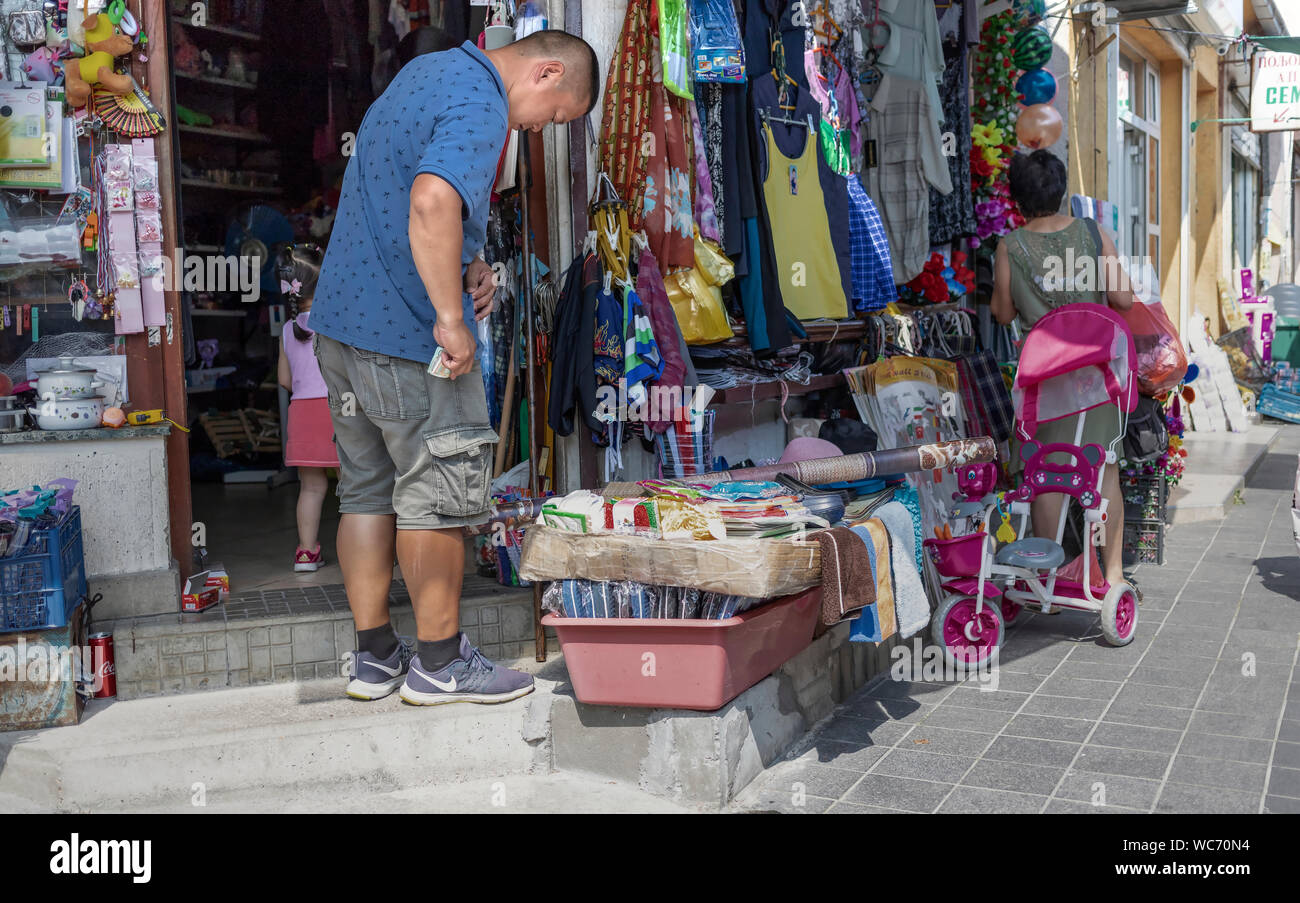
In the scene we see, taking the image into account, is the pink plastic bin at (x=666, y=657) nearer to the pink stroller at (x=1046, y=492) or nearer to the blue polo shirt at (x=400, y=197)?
the blue polo shirt at (x=400, y=197)

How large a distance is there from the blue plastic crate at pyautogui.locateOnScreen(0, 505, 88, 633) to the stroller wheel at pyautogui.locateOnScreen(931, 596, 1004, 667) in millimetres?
3230

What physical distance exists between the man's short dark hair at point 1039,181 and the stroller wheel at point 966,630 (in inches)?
79.1

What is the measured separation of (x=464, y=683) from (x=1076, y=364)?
115 inches

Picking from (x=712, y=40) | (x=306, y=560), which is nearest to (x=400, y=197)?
(x=306, y=560)

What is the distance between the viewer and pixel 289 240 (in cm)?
855

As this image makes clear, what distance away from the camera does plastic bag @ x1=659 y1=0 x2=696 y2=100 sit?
5.05m

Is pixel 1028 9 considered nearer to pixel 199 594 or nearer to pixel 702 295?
pixel 702 295

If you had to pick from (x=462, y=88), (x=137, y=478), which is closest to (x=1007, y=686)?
(x=462, y=88)

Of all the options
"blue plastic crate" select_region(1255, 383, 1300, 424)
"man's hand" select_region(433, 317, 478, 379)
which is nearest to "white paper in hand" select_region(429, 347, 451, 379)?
"man's hand" select_region(433, 317, 478, 379)

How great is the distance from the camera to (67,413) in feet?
13.7

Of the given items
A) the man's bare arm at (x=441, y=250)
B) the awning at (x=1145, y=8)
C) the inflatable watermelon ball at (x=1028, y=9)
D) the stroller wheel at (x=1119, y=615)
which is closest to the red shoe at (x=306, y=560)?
the man's bare arm at (x=441, y=250)
